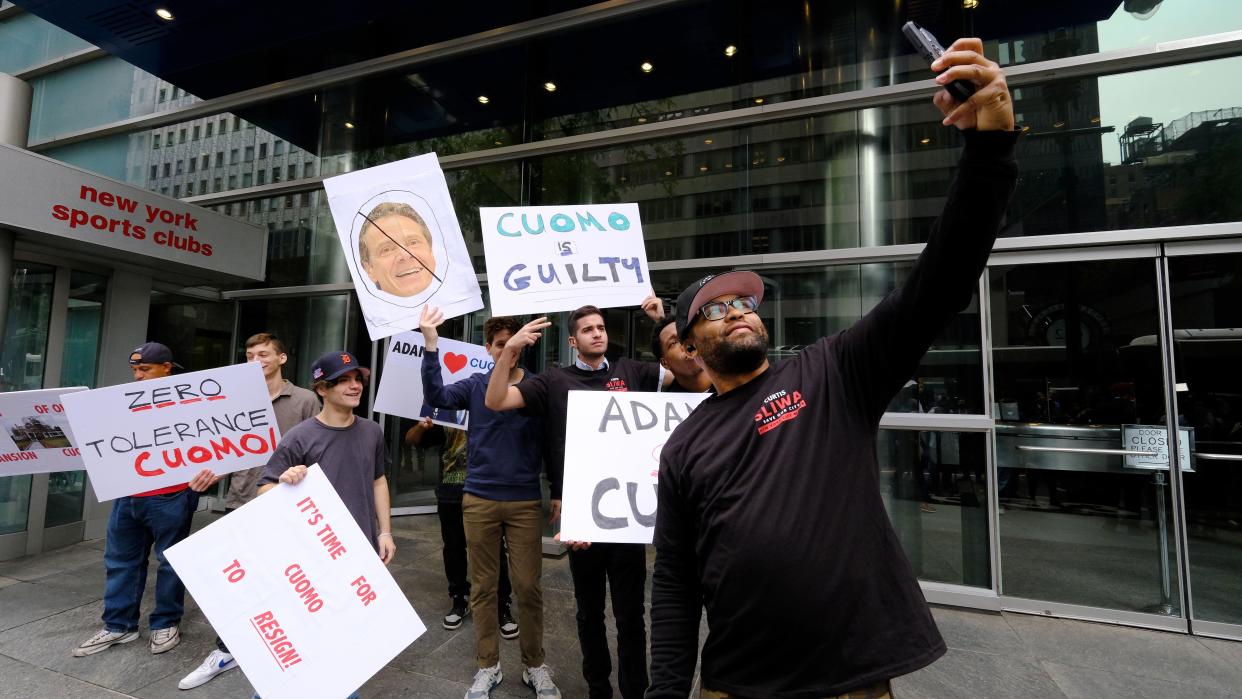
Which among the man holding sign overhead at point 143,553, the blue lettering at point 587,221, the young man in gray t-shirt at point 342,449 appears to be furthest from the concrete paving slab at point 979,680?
the man holding sign overhead at point 143,553

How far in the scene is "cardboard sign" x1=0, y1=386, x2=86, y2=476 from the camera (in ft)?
12.7

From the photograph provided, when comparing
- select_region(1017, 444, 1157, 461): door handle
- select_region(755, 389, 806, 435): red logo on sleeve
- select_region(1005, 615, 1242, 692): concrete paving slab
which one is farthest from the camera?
select_region(1017, 444, 1157, 461): door handle

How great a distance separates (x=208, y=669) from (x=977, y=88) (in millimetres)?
4625

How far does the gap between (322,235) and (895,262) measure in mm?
7190

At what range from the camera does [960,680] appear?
3.40 m

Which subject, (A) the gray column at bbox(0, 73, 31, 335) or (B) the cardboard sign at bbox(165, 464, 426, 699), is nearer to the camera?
(B) the cardboard sign at bbox(165, 464, 426, 699)

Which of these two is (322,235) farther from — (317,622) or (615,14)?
(317,622)

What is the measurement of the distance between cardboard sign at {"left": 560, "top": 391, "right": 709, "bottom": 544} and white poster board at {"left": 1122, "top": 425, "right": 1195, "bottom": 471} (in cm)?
403

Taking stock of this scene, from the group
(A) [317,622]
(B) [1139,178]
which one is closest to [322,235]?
(A) [317,622]

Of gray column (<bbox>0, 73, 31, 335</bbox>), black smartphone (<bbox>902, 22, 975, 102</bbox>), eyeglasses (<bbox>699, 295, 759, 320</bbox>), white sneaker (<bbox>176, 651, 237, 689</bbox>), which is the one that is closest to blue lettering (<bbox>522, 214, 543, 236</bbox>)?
eyeglasses (<bbox>699, 295, 759, 320</bbox>)

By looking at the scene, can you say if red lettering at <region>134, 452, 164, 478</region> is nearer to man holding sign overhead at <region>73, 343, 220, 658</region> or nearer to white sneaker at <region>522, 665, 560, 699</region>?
man holding sign overhead at <region>73, 343, 220, 658</region>

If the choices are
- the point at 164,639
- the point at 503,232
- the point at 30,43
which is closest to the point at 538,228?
the point at 503,232

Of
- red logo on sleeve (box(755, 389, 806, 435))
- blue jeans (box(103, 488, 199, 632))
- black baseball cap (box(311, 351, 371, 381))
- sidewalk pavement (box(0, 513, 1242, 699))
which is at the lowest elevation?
sidewalk pavement (box(0, 513, 1242, 699))

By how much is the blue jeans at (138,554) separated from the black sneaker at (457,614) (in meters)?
1.79
